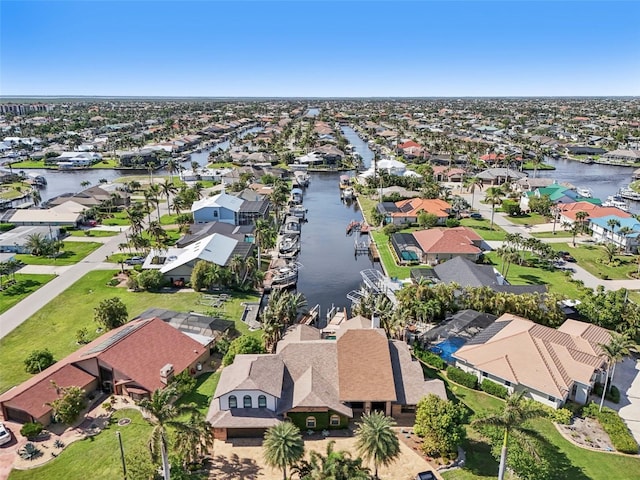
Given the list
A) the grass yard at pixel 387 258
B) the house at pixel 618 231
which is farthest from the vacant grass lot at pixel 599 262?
the grass yard at pixel 387 258

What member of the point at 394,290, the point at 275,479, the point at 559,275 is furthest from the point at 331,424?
the point at 559,275

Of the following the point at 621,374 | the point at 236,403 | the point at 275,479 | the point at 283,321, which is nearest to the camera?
the point at 275,479

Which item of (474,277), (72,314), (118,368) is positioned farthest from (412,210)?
(118,368)

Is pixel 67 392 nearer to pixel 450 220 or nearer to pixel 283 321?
pixel 283 321

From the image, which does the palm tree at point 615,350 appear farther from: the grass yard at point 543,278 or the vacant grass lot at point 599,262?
the vacant grass lot at point 599,262

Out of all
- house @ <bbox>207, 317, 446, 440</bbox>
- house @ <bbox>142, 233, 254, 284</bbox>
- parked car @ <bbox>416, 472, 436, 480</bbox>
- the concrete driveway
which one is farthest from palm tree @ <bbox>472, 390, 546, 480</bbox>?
house @ <bbox>142, 233, 254, 284</bbox>

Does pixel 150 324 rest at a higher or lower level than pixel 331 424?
higher

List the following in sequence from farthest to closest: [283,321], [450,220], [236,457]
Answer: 1. [450,220]
2. [283,321]
3. [236,457]

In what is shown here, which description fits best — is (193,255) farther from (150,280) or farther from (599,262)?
(599,262)
